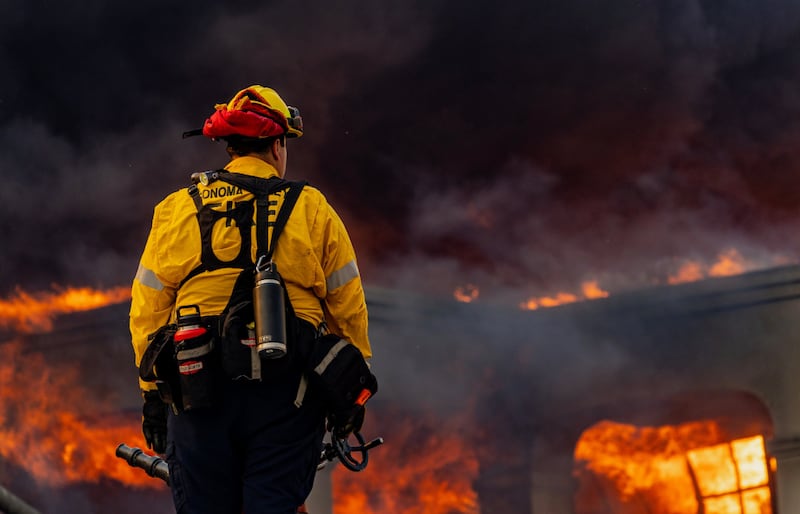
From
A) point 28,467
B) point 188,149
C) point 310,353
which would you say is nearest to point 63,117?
point 188,149

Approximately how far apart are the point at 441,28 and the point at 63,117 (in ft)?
11.2

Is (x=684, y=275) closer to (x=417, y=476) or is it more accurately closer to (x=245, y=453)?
(x=417, y=476)

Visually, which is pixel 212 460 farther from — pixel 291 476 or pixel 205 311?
pixel 205 311

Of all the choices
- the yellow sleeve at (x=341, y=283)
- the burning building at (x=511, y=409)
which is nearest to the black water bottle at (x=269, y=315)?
the yellow sleeve at (x=341, y=283)

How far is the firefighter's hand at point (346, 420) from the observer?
105 inches

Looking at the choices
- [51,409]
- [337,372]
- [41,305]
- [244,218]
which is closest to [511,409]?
[51,409]

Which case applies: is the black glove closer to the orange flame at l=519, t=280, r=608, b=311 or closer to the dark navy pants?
the dark navy pants

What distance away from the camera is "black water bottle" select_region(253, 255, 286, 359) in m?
2.45

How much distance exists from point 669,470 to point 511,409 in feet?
4.99

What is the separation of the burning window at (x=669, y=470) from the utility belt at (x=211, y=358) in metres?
6.32

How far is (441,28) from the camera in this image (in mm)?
8180

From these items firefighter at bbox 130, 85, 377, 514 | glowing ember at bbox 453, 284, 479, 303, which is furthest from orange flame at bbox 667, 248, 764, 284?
firefighter at bbox 130, 85, 377, 514

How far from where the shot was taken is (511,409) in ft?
27.9

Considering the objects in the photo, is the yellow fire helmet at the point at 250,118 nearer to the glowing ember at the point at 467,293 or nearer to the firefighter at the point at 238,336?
the firefighter at the point at 238,336
